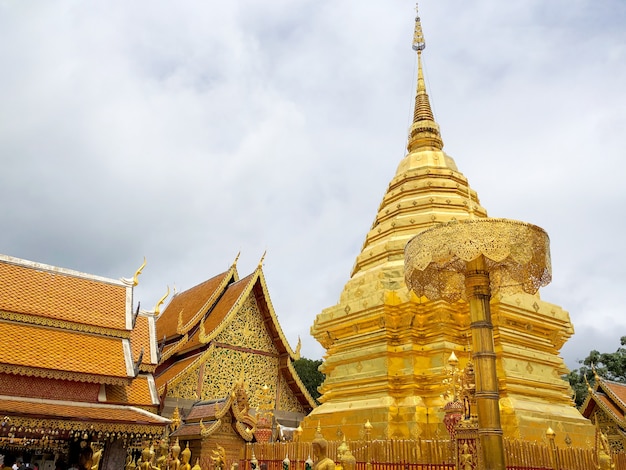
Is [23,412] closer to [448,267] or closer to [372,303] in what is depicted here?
[372,303]

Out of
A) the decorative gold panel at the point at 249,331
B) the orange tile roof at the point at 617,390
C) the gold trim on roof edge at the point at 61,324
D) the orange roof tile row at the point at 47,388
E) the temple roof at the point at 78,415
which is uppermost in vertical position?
the decorative gold panel at the point at 249,331

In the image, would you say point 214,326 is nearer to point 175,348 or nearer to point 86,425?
point 175,348

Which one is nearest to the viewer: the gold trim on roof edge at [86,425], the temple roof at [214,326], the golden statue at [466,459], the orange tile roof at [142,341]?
the golden statue at [466,459]

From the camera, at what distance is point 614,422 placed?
14.4 metres

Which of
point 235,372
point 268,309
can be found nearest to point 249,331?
point 268,309

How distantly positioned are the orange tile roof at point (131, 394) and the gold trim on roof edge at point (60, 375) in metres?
0.50

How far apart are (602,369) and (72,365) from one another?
757 inches

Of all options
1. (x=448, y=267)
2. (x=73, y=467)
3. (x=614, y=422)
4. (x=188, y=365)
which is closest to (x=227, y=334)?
(x=188, y=365)

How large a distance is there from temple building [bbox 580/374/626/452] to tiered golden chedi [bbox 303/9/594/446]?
6932mm

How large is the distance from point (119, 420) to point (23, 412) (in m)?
1.35

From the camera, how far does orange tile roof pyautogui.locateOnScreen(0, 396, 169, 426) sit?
8.01 meters

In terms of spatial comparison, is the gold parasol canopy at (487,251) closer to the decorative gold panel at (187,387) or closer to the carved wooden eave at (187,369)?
the carved wooden eave at (187,369)

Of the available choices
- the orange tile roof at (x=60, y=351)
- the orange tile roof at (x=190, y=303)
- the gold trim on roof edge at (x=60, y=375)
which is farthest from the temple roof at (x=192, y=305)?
the gold trim on roof edge at (x=60, y=375)

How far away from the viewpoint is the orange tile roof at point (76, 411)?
8008mm
